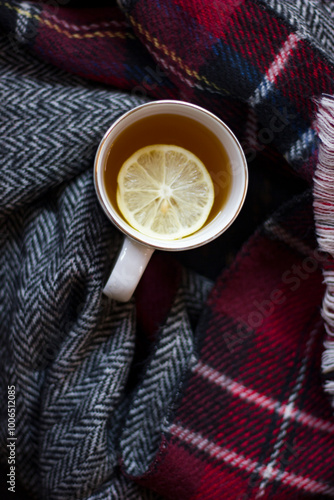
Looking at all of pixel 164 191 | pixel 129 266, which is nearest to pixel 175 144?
pixel 164 191

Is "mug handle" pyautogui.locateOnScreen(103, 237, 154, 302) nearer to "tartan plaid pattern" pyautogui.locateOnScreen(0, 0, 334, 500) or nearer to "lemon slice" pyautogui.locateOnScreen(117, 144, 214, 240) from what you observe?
"lemon slice" pyautogui.locateOnScreen(117, 144, 214, 240)

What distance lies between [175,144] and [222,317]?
0.27 m

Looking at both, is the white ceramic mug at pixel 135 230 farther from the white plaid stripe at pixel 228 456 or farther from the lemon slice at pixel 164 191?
the white plaid stripe at pixel 228 456

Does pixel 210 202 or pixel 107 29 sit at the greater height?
pixel 107 29

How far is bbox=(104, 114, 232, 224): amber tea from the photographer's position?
57 cm

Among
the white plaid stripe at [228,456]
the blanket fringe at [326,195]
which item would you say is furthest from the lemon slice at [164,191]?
the white plaid stripe at [228,456]

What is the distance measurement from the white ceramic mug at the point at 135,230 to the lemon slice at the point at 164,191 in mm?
23

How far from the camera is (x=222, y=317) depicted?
652mm

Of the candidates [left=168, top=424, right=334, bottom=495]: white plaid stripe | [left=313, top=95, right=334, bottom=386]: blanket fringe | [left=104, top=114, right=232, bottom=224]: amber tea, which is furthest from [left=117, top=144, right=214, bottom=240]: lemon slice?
[left=168, top=424, right=334, bottom=495]: white plaid stripe

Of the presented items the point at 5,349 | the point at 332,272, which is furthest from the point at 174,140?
the point at 5,349

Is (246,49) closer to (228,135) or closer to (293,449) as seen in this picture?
(228,135)

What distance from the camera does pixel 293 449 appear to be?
2.09 ft

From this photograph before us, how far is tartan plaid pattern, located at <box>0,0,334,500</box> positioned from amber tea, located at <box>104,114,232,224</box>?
6 cm

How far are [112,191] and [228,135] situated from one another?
172mm
